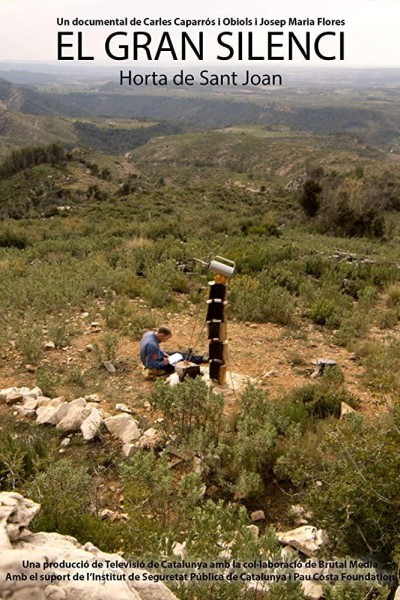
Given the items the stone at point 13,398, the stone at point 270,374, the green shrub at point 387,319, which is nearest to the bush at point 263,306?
the green shrub at point 387,319

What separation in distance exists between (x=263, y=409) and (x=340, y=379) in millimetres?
1596

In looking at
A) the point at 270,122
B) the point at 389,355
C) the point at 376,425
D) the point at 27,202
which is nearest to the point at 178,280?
the point at 389,355

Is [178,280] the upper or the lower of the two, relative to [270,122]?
lower

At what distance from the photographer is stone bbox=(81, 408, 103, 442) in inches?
193

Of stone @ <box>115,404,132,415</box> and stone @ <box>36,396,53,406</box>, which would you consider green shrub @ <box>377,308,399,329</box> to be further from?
stone @ <box>36,396,53,406</box>

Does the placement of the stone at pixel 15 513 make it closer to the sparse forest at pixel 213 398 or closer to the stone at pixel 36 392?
the sparse forest at pixel 213 398

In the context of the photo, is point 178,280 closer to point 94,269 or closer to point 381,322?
point 94,269

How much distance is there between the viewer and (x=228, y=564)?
109 inches

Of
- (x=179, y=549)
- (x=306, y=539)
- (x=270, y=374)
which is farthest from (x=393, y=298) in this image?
(x=179, y=549)

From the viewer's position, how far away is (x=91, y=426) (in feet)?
16.3

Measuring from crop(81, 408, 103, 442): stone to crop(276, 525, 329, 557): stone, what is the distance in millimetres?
2107

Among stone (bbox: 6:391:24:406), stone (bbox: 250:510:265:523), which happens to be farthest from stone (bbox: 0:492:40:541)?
stone (bbox: 6:391:24:406)

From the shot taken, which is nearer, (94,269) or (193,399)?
(193,399)

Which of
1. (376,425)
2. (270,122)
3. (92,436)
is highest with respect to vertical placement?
(270,122)
